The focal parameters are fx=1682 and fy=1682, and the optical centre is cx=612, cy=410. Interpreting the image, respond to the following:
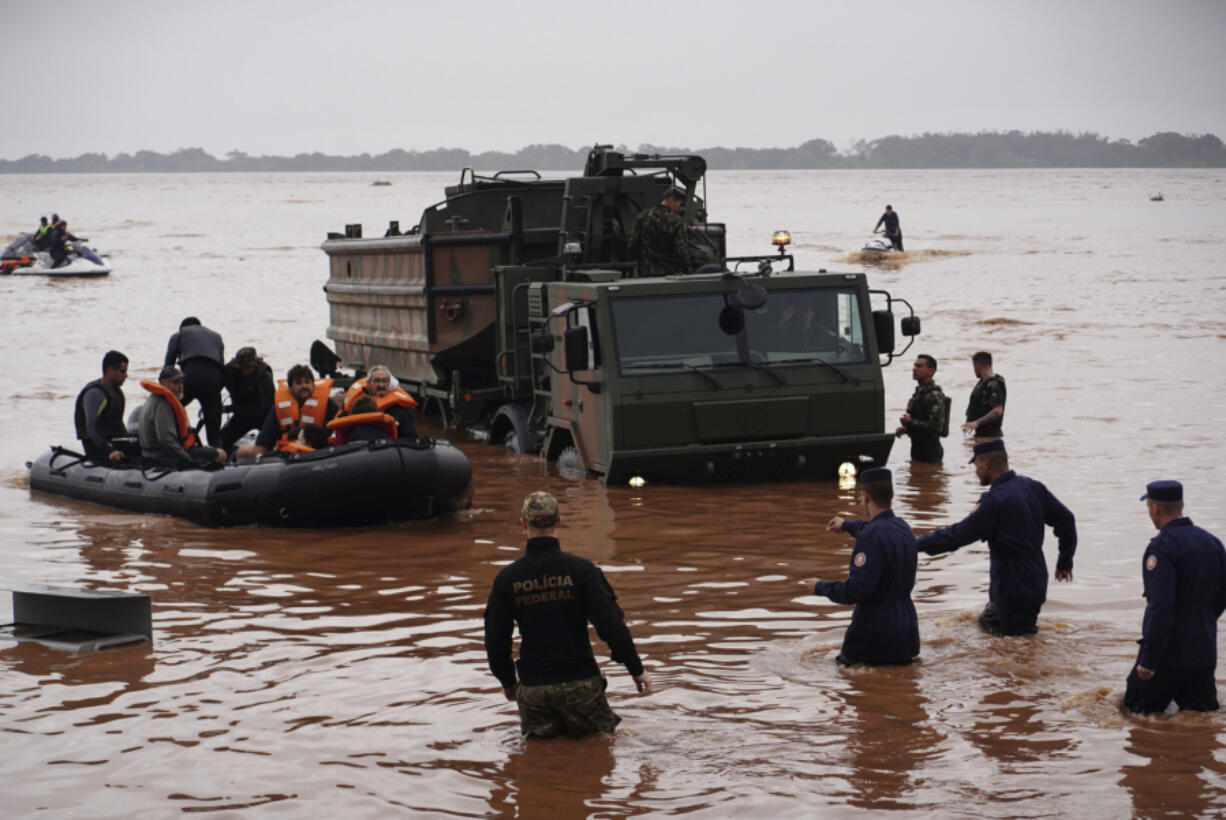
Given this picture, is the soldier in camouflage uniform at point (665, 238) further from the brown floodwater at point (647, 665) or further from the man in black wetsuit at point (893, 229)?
the man in black wetsuit at point (893, 229)

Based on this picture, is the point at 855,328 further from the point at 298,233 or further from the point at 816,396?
the point at 298,233

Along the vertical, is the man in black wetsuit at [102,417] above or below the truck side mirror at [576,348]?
below

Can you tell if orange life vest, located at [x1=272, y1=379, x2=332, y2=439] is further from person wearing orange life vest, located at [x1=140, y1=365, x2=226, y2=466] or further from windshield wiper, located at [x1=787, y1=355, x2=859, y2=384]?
windshield wiper, located at [x1=787, y1=355, x2=859, y2=384]

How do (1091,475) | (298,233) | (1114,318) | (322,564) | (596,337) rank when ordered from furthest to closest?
(298,233) → (1114,318) → (1091,475) → (596,337) → (322,564)

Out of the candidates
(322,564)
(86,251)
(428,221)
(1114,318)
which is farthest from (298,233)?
(322,564)

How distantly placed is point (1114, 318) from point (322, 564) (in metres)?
25.8

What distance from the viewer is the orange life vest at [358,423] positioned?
43.2 ft

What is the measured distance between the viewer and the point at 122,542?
1288 cm

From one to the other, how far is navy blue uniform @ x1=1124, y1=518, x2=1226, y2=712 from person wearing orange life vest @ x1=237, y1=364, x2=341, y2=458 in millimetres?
7874

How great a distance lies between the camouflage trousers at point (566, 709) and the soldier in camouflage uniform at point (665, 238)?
832 centimetres

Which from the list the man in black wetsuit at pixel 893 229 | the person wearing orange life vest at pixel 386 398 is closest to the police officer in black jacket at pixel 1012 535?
the person wearing orange life vest at pixel 386 398

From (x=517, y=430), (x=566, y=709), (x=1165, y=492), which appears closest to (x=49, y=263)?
(x=517, y=430)

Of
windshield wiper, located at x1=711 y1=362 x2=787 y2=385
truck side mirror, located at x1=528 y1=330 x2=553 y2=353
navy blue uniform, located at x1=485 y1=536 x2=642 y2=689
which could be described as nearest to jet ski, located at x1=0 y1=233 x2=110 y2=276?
truck side mirror, located at x1=528 y1=330 x2=553 y2=353

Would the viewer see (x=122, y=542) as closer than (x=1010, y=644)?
No
